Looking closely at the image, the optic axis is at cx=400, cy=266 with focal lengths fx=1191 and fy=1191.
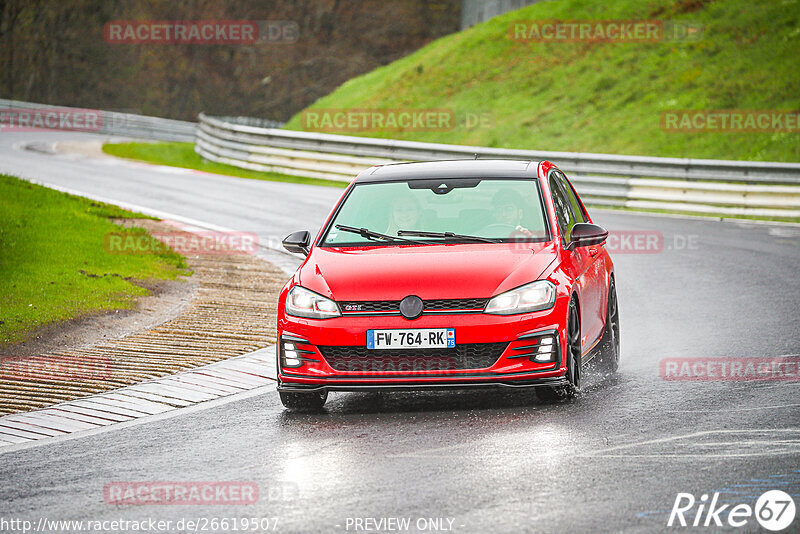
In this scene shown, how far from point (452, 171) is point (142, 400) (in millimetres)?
2817

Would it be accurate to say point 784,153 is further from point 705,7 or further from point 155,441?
point 155,441

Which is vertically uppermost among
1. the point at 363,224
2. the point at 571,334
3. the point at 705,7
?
the point at 705,7

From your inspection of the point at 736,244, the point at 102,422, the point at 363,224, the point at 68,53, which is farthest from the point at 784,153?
the point at 68,53

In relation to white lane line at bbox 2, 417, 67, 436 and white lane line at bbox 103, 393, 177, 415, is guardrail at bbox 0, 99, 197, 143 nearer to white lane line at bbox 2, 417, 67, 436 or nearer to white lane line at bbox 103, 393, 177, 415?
white lane line at bbox 103, 393, 177, 415

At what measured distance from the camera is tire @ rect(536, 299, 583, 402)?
7742mm

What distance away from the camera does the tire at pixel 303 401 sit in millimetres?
7930

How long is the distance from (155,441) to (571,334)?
8.98ft

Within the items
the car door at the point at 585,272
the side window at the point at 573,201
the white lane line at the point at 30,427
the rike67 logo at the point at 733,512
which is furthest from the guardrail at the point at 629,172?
the rike67 logo at the point at 733,512

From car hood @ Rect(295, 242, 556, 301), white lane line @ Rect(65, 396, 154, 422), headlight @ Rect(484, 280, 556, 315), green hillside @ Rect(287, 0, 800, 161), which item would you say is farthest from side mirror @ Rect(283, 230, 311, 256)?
green hillside @ Rect(287, 0, 800, 161)

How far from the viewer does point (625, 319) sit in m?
11.7

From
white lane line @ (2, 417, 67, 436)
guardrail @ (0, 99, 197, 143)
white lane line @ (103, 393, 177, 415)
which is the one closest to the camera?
white lane line @ (2, 417, 67, 436)

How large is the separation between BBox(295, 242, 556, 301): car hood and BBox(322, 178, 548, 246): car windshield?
202 millimetres

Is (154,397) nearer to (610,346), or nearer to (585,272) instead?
(585,272)

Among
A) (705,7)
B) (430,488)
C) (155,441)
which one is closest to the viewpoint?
(430,488)
